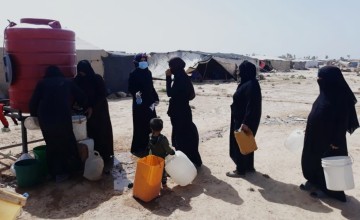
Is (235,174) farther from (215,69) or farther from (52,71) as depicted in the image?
(215,69)

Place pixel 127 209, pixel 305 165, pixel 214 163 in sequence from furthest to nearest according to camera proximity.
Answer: pixel 214 163 < pixel 305 165 < pixel 127 209

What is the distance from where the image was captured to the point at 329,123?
156 inches

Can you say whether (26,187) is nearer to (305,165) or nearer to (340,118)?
(305,165)

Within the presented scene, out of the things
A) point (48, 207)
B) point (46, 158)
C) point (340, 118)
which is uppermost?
point (340, 118)

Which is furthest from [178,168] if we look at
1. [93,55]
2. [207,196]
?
[93,55]

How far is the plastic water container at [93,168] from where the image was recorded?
4574 mm

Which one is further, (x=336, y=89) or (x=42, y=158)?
(x=42, y=158)

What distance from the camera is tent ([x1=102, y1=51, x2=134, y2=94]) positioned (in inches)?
561

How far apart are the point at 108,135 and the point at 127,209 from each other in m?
1.74

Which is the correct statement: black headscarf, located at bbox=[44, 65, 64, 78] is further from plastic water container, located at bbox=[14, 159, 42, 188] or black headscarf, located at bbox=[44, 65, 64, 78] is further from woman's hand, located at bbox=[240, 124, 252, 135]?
woman's hand, located at bbox=[240, 124, 252, 135]

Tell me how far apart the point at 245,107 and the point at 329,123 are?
110cm

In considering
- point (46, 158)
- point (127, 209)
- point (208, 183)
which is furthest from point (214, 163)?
point (46, 158)

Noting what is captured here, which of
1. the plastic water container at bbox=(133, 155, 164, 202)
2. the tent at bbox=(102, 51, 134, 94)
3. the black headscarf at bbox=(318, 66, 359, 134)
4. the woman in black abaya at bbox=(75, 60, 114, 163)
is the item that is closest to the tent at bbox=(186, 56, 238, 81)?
the tent at bbox=(102, 51, 134, 94)

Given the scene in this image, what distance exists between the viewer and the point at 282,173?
511cm
